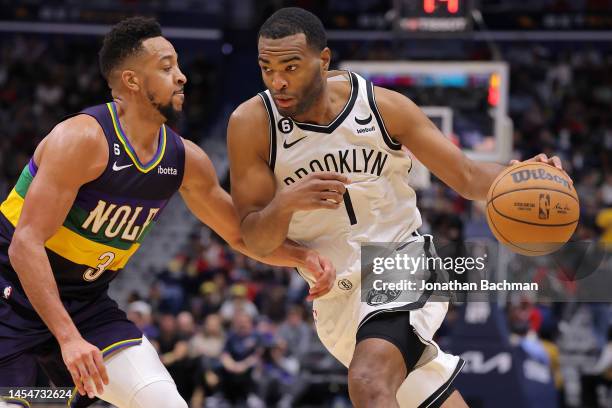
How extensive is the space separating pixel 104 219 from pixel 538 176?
6.61 ft

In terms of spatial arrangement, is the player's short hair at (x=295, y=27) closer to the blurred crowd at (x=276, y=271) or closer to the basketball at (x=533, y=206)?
the basketball at (x=533, y=206)

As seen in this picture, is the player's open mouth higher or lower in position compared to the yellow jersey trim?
higher

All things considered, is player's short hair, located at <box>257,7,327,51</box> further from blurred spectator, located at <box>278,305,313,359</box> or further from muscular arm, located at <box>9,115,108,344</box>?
blurred spectator, located at <box>278,305,313,359</box>

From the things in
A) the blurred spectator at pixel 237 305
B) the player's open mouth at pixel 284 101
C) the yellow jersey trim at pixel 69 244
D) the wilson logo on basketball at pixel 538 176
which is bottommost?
the blurred spectator at pixel 237 305

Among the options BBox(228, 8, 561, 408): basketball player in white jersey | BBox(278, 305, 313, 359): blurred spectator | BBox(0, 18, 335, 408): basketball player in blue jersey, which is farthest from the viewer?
BBox(278, 305, 313, 359): blurred spectator

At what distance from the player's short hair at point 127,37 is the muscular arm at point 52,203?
1.26 ft

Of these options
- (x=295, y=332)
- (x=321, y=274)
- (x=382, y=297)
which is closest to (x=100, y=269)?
(x=321, y=274)

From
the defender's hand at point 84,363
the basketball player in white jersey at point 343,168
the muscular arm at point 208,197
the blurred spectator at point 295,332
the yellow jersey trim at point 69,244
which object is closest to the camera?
the defender's hand at point 84,363

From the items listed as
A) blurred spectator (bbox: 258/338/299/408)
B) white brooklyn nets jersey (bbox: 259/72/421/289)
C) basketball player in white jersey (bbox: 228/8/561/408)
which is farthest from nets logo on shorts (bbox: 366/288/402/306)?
blurred spectator (bbox: 258/338/299/408)

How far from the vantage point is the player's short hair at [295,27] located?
4.34 metres

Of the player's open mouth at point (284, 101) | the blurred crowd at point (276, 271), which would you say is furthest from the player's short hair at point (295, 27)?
the blurred crowd at point (276, 271)

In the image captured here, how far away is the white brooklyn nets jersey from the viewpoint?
4.51m

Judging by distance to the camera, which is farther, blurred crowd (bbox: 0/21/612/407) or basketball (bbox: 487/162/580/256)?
blurred crowd (bbox: 0/21/612/407)

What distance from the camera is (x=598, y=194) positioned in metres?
14.5
